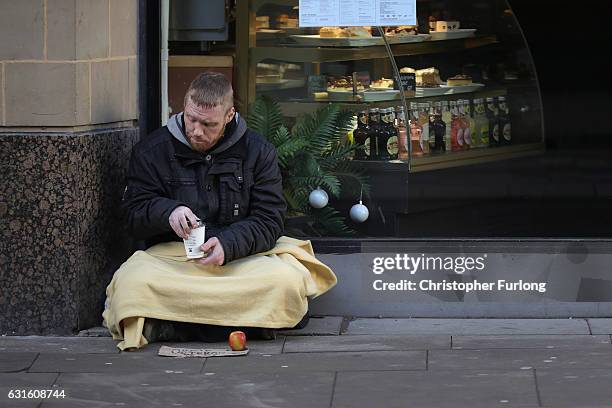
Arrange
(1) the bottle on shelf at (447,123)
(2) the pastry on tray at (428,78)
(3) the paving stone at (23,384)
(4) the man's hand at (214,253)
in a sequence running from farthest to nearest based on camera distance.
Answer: (1) the bottle on shelf at (447,123)
(2) the pastry on tray at (428,78)
(4) the man's hand at (214,253)
(3) the paving stone at (23,384)

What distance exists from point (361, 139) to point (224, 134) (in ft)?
3.15

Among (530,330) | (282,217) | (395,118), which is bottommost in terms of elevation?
(530,330)

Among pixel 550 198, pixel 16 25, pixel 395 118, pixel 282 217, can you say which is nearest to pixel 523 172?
pixel 550 198

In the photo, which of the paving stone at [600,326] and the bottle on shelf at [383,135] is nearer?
the paving stone at [600,326]

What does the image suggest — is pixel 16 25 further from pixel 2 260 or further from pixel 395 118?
Result: pixel 395 118

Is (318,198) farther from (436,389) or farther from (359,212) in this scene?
(436,389)

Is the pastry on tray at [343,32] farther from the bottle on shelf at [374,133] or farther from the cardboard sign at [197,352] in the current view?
the cardboard sign at [197,352]

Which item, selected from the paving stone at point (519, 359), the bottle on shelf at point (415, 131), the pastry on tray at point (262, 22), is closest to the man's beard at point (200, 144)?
the pastry on tray at point (262, 22)

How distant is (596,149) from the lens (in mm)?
7211

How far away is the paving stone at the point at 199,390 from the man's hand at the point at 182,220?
67cm

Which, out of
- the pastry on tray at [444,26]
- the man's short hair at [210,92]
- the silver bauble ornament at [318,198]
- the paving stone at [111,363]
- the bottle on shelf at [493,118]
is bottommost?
the paving stone at [111,363]

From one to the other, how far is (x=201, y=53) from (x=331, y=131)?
2.59 ft

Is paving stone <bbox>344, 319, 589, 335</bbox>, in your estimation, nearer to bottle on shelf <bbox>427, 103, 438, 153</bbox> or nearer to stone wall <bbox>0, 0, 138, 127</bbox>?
bottle on shelf <bbox>427, 103, 438, 153</bbox>

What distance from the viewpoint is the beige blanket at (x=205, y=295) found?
638cm
